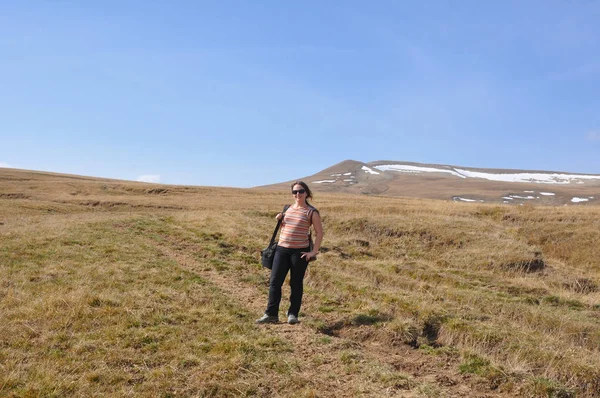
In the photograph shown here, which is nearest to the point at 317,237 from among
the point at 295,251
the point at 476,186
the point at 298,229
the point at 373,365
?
the point at 298,229

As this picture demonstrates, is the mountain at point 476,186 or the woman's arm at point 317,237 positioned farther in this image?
the mountain at point 476,186

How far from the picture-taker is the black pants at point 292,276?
877 cm

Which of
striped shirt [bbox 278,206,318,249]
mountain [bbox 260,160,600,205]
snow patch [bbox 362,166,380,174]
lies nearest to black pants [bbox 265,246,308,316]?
striped shirt [bbox 278,206,318,249]

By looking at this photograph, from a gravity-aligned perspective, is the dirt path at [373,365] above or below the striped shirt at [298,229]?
below

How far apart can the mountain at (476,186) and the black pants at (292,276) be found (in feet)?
351

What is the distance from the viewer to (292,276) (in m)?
8.86

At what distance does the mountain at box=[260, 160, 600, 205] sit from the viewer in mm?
121375

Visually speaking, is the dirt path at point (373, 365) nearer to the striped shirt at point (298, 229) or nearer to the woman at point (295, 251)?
the woman at point (295, 251)

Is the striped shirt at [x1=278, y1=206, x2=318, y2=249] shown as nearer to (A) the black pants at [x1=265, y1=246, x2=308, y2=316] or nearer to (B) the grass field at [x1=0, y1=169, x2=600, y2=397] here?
(A) the black pants at [x1=265, y1=246, x2=308, y2=316]

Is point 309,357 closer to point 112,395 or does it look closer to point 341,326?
point 341,326

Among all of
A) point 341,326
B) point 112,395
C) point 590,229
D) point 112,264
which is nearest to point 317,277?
point 341,326

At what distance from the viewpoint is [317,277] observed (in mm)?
13359

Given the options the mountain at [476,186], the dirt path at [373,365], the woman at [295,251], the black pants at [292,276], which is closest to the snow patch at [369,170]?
the mountain at [476,186]

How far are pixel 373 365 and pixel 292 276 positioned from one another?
2796 millimetres
